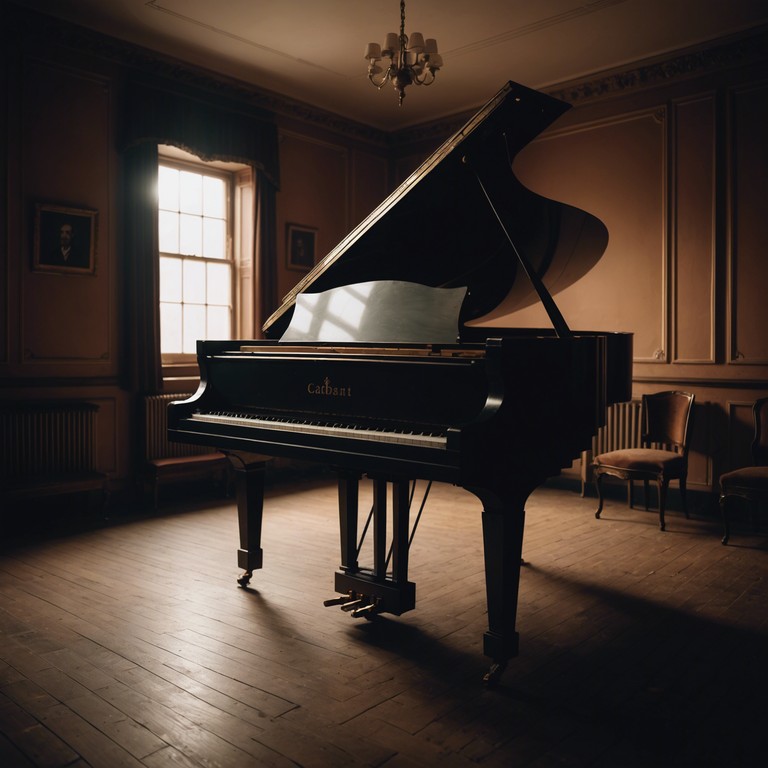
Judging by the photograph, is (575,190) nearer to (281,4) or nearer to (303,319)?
(281,4)

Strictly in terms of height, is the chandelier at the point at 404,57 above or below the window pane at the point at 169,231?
above

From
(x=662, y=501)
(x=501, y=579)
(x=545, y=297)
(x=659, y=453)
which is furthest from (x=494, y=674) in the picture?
(x=659, y=453)

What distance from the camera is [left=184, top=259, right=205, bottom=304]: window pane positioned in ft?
19.5

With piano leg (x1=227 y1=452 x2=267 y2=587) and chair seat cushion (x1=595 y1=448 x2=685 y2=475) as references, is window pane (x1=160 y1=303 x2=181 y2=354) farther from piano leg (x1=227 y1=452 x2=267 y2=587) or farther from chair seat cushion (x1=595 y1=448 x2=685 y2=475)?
chair seat cushion (x1=595 y1=448 x2=685 y2=475)

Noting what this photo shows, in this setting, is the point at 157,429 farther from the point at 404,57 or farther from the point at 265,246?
the point at 404,57

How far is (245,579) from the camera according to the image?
344 cm

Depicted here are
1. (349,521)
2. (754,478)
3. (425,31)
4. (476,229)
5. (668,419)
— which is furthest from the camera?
(668,419)

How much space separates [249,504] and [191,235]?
3.31 metres

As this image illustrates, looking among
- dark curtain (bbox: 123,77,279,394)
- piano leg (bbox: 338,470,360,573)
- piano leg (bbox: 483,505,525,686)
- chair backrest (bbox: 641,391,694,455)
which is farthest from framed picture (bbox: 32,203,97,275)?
chair backrest (bbox: 641,391,694,455)

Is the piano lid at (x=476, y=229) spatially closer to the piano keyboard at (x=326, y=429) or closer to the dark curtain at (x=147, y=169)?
the piano keyboard at (x=326, y=429)

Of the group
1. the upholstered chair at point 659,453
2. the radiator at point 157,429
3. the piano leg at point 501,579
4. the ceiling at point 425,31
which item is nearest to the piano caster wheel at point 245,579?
the piano leg at point 501,579

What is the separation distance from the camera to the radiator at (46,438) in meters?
4.61

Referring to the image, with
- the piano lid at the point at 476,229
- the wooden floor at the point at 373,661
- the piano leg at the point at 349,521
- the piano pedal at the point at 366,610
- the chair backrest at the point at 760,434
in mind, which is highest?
the piano lid at the point at 476,229

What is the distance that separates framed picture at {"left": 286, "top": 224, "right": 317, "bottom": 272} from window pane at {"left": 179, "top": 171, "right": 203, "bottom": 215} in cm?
85
